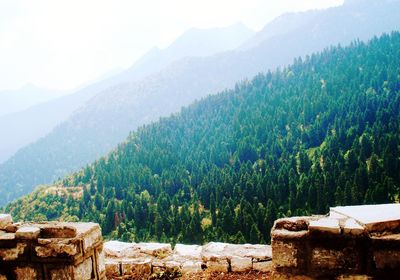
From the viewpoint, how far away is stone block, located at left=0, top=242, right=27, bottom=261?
16.8ft

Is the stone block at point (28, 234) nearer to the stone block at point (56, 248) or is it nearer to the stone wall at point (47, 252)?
the stone wall at point (47, 252)

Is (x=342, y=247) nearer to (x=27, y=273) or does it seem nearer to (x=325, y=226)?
(x=325, y=226)

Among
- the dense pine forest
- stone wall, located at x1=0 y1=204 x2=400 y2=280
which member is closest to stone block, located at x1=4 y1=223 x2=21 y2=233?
stone wall, located at x1=0 y1=204 x2=400 y2=280

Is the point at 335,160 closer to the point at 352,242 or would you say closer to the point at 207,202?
the point at 207,202

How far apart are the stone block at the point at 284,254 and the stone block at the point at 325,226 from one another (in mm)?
331

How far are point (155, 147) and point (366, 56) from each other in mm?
58379

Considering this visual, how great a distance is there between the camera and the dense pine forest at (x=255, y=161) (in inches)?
1617

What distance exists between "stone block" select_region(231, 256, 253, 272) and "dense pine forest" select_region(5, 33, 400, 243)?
28513 millimetres

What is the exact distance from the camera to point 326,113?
234 ft

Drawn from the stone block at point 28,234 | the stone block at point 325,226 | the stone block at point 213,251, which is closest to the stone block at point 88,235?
the stone block at point 28,234

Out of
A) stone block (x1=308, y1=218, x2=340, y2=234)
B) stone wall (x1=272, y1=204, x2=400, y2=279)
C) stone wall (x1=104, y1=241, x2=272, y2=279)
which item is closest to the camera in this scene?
stone wall (x1=272, y1=204, x2=400, y2=279)

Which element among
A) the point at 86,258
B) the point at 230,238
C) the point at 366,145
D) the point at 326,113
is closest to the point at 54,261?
the point at 86,258

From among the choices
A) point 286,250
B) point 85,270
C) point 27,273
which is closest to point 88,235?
point 85,270

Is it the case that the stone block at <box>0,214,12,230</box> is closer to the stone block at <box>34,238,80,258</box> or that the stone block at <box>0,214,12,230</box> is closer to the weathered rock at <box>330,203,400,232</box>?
the stone block at <box>34,238,80,258</box>
